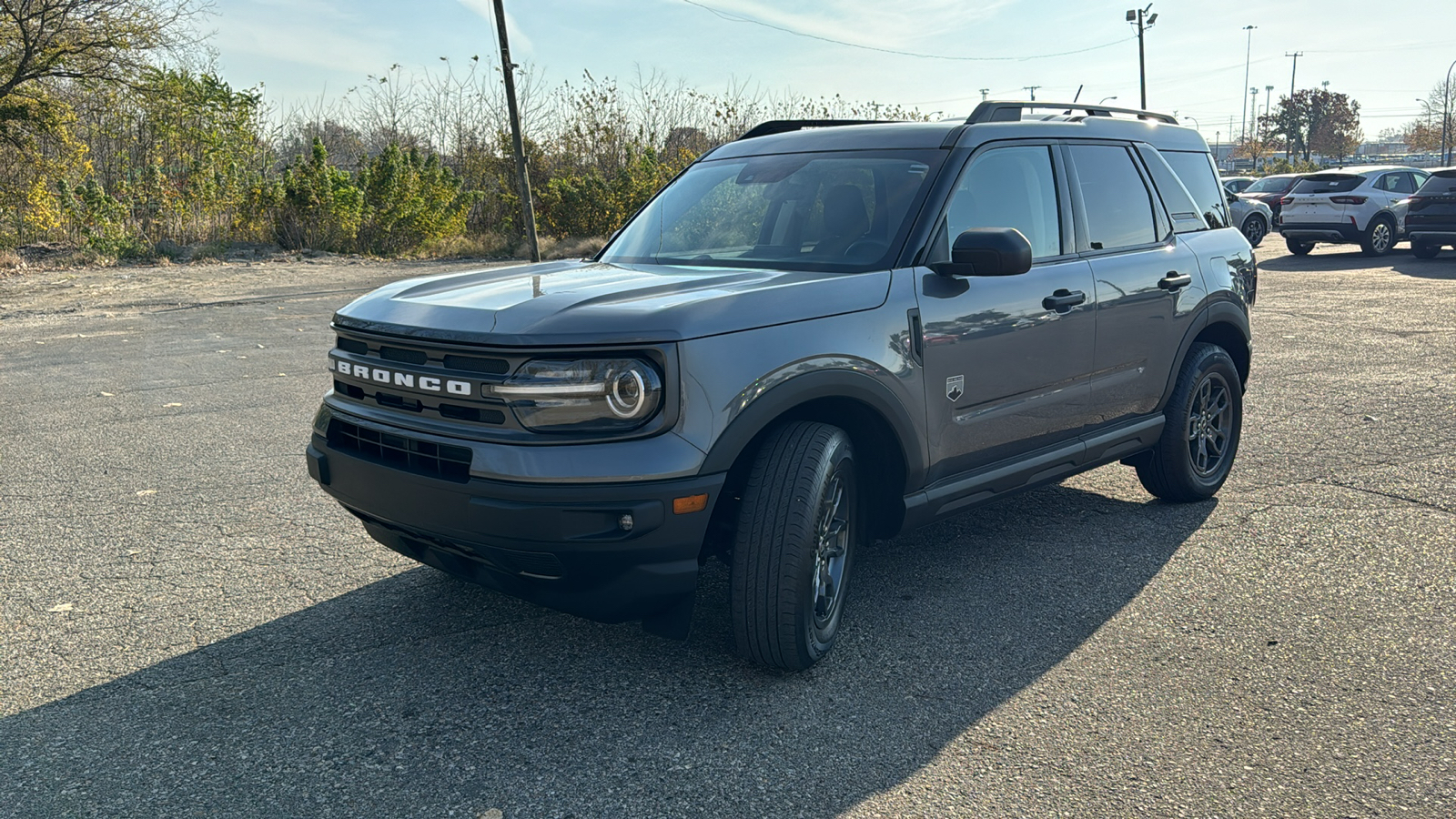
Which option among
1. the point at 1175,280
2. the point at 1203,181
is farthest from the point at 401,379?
the point at 1203,181

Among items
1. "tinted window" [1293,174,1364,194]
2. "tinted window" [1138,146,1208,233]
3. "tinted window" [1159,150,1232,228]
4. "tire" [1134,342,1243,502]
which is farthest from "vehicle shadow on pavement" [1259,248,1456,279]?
"tinted window" [1138,146,1208,233]

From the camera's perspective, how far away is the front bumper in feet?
9.55

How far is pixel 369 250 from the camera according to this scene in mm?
23953

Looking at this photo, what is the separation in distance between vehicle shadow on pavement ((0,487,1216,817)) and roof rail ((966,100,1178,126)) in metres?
1.86

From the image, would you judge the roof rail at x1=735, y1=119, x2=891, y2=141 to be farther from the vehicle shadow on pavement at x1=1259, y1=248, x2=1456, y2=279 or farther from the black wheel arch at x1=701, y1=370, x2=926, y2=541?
the vehicle shadow on pavement at x1=1259, y1=248, x2=1456, y2=279

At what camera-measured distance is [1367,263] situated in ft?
66.8

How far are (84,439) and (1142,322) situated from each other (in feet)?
20.6

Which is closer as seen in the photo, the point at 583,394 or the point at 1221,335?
the point at 583,394

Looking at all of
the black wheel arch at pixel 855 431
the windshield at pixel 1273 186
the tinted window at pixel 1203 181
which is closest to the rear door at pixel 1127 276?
the tinted window at pixel 1203 181

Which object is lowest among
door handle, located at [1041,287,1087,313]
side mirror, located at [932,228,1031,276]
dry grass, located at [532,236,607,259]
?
dry grass, located at [532,236,607,259]

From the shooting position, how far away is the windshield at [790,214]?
391cm

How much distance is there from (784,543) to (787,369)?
0.52 m

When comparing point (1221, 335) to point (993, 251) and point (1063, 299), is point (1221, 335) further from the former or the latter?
point (993, 251)

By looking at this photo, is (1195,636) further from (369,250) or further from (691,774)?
(369,250)
